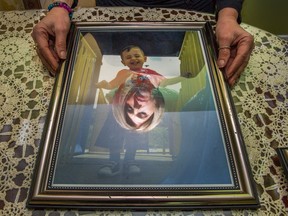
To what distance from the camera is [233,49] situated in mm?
726

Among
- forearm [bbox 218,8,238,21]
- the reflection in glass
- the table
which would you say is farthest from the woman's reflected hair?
forearm [bbox 218,8,238,21]

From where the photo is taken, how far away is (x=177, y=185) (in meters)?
0.48

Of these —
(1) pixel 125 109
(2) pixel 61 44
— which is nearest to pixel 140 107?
(1) pixel 125 109

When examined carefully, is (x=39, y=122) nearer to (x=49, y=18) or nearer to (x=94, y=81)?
(x=94, y=81)

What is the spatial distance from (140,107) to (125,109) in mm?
29

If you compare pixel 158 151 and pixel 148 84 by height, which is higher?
pixel 148 84

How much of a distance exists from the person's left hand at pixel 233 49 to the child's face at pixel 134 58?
0.57 ft

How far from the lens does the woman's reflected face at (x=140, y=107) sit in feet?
1.86

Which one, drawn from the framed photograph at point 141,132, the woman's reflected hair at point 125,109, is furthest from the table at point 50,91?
the woman's reflected hair at point 125,109

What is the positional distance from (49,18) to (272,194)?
0.64 m

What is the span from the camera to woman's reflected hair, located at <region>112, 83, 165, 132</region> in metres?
0.56

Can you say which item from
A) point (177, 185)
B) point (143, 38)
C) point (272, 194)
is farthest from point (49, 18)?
point (272, 194)

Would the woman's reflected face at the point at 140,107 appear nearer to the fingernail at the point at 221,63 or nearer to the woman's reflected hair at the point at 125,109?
the woman's reflected hair at the point at 125,109

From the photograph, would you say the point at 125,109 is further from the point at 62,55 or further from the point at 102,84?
the point at 62,55
